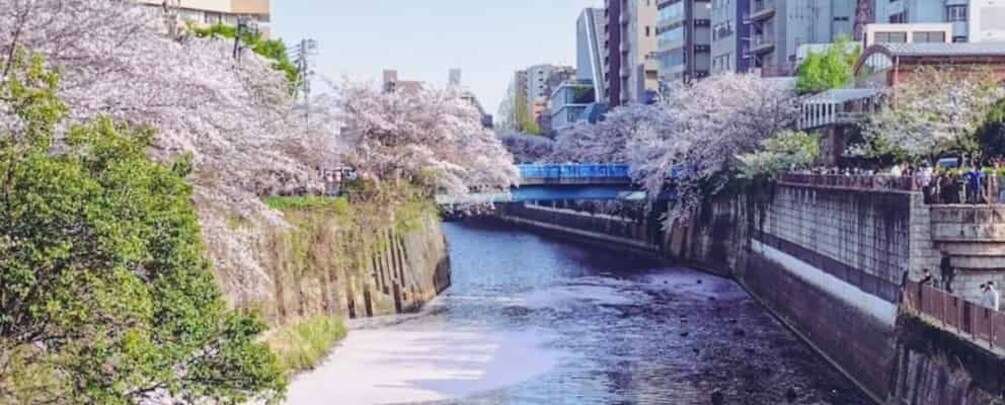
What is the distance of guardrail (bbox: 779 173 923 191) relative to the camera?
27969mm

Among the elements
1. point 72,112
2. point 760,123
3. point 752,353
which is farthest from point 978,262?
point 760,123

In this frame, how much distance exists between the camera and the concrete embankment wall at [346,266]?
37506 mm

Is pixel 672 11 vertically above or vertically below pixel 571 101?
above

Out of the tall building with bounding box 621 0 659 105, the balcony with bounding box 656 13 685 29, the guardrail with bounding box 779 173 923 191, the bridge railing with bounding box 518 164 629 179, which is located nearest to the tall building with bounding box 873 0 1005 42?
the bridge railing with bounding box 518 164 629 179

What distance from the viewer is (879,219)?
3011 centimetres

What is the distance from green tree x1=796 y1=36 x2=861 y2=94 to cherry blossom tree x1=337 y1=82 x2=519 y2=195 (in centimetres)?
1469

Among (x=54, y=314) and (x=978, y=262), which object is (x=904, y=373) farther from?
(x=54, y=314)

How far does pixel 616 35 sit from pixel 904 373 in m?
97.7

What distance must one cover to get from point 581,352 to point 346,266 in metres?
10.7

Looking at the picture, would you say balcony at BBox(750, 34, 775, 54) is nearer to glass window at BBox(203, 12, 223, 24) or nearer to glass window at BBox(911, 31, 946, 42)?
glass window at BBox(911, 31, 946, 42)

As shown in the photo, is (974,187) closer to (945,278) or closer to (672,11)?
(945,278)

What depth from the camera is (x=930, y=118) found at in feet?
131

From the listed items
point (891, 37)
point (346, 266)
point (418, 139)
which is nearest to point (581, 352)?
point (346, 266)

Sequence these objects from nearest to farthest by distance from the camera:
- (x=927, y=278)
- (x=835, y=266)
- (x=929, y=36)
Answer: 1. (x=927, y=278)
2. (x=835, y=266)
3. (x=929, y=36)
